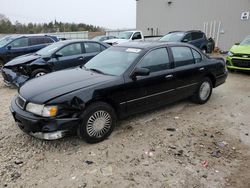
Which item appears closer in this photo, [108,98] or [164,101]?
[108,98]

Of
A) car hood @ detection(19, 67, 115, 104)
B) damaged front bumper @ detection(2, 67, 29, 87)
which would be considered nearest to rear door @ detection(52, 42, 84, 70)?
damaged front bumper @ detection(2, 67, 29, 87)

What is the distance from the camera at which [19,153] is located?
3666mm

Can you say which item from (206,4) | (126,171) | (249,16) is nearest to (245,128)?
(126,171)

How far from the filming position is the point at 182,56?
17.2ft

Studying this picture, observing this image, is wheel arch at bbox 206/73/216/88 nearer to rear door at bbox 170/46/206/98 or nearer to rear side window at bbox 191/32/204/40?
rear door at bbox 170/46/206/98

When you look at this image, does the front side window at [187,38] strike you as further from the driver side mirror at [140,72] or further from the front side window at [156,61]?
the driver side mirror at [140,72]

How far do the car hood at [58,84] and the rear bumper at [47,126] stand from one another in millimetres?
260

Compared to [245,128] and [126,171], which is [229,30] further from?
[126,171]

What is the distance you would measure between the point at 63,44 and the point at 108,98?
4.33m

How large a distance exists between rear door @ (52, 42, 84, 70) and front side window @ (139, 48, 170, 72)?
3598 mm

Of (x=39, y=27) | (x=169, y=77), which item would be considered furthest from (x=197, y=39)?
(x=39, y=27)

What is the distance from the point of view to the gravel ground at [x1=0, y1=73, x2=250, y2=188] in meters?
3.10

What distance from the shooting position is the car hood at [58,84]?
3607mm

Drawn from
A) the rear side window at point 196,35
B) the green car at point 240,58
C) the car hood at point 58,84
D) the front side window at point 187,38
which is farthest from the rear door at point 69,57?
the rear side window at point 196,35
